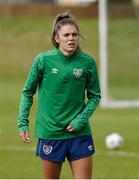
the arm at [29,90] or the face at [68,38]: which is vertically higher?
the face at [68,38]

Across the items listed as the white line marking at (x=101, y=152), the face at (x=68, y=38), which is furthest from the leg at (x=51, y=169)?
the white line marking at (x=101, y=152)

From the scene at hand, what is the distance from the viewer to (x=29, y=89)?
803 cm

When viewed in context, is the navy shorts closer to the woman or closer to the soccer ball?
the woman

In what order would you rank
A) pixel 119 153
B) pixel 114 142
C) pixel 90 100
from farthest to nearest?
pixel 114 142
pixel 119 153
pixel 90 100

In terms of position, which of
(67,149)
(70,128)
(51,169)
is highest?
(70,128)

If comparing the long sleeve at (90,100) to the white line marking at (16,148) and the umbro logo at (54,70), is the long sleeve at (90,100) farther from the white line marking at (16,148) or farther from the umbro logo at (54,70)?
the white line marking at (16,148)

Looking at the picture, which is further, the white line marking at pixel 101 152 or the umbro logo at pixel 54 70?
the white line marking at pixel 101 152

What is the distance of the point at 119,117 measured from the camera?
20891 millimetres

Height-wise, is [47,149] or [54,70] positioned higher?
[54,70]

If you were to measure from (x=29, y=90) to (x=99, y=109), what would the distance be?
15161 millimetres

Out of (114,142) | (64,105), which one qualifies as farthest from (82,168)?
(114,142)

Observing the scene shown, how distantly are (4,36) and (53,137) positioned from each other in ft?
123

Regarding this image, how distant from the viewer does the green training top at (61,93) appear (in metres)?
7.86

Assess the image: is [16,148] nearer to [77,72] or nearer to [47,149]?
[47,149]
